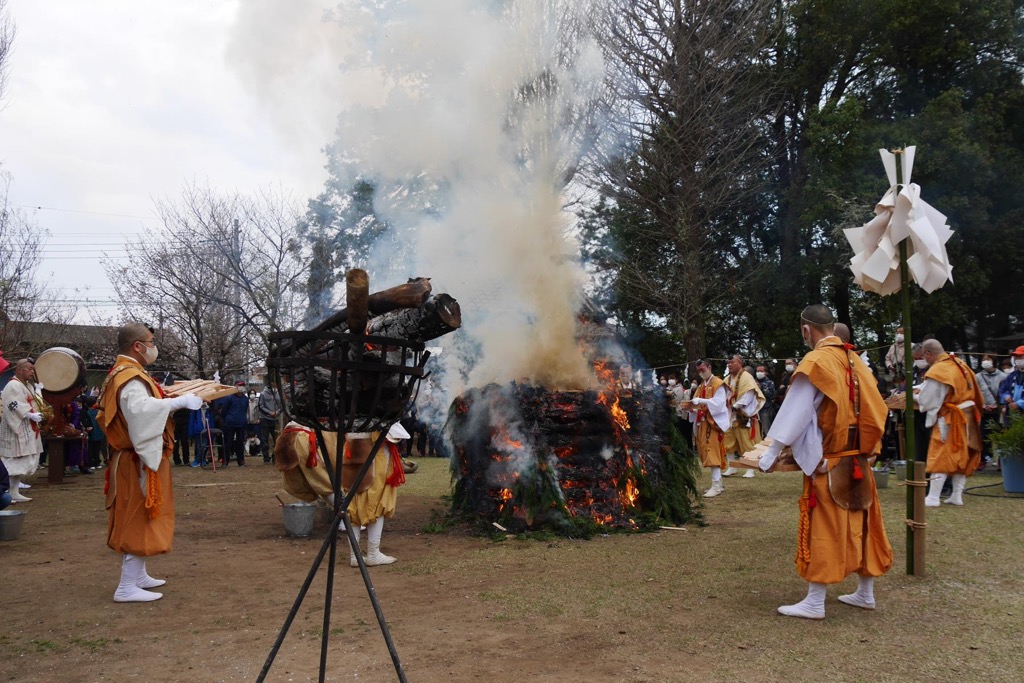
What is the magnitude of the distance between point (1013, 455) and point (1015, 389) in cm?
249

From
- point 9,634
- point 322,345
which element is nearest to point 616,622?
point 322,345

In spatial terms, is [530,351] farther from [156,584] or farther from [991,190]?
[991,190]

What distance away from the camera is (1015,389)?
1230 centimetres

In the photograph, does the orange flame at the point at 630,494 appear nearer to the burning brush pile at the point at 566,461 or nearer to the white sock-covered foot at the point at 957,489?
the burning brush pile at the point at 566,461

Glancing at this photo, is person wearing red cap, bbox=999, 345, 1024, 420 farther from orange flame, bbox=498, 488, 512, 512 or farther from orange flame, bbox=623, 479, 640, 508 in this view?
orange flame, bbox=498, 488, 512, 512

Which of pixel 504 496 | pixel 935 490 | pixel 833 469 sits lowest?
pixel 504 496

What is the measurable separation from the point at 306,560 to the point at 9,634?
269 centimetres

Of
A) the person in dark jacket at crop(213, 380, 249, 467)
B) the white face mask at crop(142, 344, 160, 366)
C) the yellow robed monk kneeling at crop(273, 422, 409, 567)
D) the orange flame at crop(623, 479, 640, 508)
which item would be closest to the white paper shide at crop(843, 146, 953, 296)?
the orange flame at crop(623, 479, 640, 508)

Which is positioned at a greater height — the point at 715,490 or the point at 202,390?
the point at 202,390

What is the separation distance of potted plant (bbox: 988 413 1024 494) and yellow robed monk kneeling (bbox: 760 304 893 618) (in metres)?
6.28

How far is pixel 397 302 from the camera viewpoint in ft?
11.3

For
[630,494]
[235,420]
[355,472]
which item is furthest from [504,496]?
[235,420]

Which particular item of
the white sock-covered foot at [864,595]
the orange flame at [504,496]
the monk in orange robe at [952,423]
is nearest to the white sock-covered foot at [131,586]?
the orange flame at [504,496]

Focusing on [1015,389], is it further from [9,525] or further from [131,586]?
[9,525]
